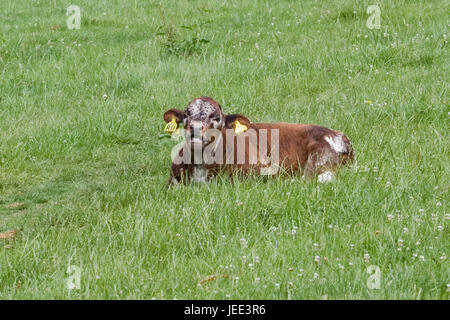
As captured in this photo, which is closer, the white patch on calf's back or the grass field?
the grass field

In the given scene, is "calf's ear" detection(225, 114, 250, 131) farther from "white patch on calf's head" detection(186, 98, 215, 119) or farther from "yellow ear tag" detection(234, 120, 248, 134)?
"white patch on calf's head" detection(186, 98, 215, 119)

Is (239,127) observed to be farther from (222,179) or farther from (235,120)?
(222,179)

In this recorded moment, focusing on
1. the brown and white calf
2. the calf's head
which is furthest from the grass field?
the calf's head

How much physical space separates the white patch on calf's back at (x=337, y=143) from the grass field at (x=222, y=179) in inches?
10.2

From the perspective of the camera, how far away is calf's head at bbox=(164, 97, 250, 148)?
8.24 m

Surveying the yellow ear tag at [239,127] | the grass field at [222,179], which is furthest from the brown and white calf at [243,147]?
the grass field at [222,179]

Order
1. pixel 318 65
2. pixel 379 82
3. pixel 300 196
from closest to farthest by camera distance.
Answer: pixel 300 196
pixel 379 82
pixel 318 65

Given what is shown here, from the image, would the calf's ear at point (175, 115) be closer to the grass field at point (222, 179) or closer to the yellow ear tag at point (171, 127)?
the yellow ear tag at point (171, 127)

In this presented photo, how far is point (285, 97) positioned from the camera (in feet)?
38.4

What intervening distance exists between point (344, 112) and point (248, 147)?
2271mm

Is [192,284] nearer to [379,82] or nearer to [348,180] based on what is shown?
[348,180]

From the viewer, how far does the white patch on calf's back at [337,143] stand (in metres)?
8.70

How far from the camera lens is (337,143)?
8773mm
